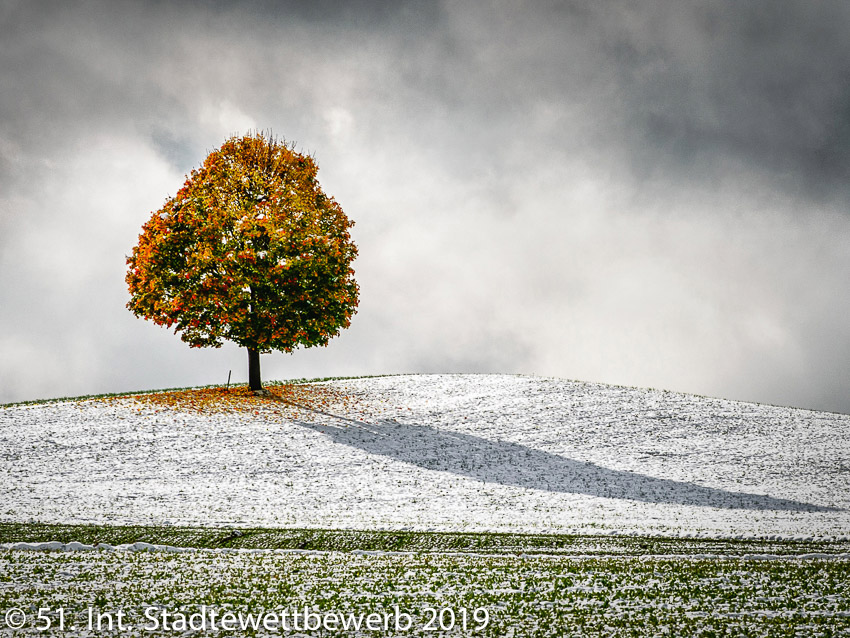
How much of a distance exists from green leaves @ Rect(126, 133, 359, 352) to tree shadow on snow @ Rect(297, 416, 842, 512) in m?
5.84

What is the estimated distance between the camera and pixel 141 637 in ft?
25.9

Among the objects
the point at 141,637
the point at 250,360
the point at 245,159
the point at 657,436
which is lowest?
the point at 141,637

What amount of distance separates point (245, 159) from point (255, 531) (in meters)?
22.3

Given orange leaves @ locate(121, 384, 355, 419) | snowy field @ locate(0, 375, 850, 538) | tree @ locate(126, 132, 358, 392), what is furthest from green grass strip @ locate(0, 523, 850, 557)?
tree @ locate(126, 132, 358, 392)

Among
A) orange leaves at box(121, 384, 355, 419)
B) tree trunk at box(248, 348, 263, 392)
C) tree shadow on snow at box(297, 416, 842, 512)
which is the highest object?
tree trunk at box(248, 348, 263, 392)

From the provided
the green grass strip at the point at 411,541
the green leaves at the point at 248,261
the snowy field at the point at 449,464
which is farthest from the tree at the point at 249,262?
the green grass strip at the point at 411,541

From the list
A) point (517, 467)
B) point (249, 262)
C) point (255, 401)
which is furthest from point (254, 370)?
point (517, 467)

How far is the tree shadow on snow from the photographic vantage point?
58.3ft

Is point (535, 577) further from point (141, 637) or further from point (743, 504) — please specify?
point (743, 504)

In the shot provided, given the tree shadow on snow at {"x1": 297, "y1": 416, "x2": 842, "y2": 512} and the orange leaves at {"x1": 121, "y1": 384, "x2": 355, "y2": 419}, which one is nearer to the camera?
the tree shadow on snow at {"x1": 297, "y1": 416, "x2": 842, "y2": 512}

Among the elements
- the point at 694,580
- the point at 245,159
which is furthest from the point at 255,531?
the point at 245,159

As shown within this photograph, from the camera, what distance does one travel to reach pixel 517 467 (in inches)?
816

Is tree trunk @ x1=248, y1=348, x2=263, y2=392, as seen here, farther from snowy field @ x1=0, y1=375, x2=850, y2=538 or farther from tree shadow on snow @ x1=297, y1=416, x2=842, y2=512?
tree shadow on snow @ x1=297, y1=416, x2=842, y2=512

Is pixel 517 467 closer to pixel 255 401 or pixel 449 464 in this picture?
pixel 449 464
